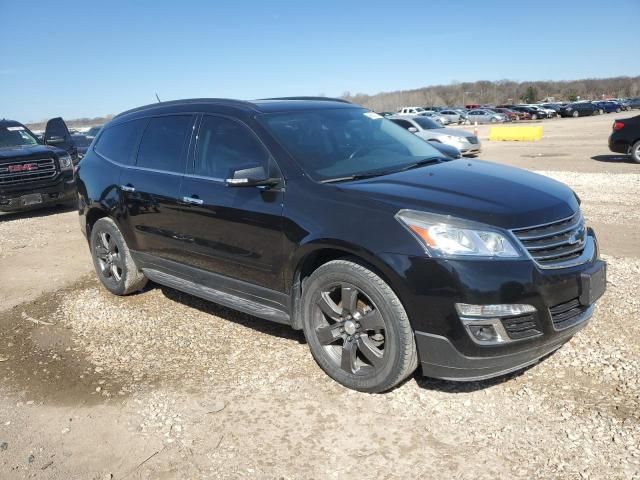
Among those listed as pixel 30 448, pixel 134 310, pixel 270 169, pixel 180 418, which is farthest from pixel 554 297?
pixel 134 310

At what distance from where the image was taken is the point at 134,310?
17.5ft

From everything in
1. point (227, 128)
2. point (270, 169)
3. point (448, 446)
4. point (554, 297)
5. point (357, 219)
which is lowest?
point (448, 446)

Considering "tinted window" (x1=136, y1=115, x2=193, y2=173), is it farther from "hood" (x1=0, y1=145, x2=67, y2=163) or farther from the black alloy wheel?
"hood" (x1=0, y1=145, x2=67, y2=163)

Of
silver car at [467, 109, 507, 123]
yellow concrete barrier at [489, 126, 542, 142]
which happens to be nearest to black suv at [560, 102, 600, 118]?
silver car at [467, 109, 507, 123]

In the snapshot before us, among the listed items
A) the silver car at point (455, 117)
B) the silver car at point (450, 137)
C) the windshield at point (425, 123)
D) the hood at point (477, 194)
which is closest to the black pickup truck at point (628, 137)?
the silver car at point (450, 137)

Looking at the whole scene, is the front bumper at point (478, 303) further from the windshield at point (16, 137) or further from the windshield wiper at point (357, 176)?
the windshield at point (16, 137)

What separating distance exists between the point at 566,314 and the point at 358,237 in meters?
1.27

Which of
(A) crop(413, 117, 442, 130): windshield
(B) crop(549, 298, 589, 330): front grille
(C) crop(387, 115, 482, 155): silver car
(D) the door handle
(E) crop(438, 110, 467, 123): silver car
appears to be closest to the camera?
(B) crop(549, 298, 589, 330): front grille

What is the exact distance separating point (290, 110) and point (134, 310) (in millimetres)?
2522

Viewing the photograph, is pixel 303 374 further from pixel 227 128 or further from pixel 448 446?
pixel 227 128

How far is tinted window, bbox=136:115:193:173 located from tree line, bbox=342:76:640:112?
113m

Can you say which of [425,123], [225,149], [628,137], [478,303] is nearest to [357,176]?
[225,149]

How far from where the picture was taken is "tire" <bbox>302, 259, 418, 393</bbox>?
317 centimetres

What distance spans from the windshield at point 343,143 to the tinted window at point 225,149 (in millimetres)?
184
